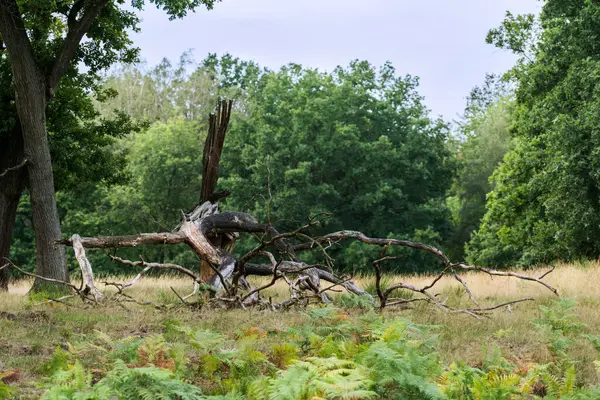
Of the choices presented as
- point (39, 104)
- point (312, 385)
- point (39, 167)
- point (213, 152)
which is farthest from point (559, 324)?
point (39, 104)

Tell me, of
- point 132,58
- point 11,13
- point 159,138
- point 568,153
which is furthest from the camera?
point 159,138

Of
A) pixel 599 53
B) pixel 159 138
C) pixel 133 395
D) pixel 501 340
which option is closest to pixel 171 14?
pixel 501 340

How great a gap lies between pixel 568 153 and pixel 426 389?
929 inches

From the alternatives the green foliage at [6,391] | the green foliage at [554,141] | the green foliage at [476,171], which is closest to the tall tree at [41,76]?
the green foliage at [6,391]

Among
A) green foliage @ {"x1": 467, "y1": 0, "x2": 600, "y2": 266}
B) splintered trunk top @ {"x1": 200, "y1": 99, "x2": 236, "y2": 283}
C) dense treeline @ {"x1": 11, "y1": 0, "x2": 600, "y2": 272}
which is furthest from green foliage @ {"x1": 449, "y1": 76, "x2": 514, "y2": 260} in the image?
splintered trunk top @ {"x1": 200, "y1": 99, "x2": 236, "y2": 283}

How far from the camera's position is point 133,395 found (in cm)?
509

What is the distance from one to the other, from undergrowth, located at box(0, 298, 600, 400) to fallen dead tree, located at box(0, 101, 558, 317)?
317cm

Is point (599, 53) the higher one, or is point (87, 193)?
point (599, 53)

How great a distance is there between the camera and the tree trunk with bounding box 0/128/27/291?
19406 millimetres

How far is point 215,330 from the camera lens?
362 inches

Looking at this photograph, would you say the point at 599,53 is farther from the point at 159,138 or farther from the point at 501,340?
the point at 159,138

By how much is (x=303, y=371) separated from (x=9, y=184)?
641 inches

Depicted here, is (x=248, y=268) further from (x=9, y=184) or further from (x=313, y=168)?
(x=313, y=168)

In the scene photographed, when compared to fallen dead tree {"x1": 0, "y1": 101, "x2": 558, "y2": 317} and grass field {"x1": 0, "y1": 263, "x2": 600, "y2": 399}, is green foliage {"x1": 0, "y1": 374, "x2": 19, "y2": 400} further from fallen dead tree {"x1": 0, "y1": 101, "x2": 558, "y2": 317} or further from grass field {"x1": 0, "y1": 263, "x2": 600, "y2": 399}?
fallen dead tree {"x1": 0, "y1": 101, "x2": 558, "y2": 317}
